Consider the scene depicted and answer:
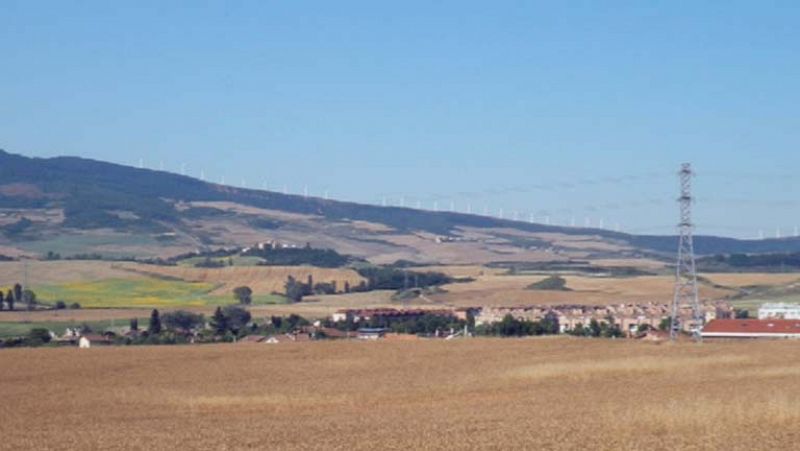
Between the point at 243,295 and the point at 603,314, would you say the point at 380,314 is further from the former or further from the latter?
the point at 243,295

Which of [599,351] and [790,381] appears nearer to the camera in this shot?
[790,381]

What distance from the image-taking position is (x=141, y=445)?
20.6 meters

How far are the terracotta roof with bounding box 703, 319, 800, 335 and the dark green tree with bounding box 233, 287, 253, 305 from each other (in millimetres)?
32978

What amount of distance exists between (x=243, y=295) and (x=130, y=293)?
864cm

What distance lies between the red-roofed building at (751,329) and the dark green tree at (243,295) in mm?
33082

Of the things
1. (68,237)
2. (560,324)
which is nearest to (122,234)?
(68,237)

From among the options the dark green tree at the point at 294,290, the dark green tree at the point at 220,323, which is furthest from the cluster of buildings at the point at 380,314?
the dark green tree at the point at 294,290

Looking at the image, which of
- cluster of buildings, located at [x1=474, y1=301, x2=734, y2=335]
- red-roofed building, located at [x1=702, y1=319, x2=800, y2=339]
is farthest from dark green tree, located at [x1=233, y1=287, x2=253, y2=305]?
red-roofed building, located at [x1=702, y1=319, x2=800, y2=339]

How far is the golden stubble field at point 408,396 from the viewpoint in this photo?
2098 cm

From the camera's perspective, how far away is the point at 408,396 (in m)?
31.5

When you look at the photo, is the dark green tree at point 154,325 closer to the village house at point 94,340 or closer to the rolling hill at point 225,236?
the village house at point 94,340

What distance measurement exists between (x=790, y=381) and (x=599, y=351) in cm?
1438

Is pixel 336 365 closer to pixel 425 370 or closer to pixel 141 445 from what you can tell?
pixel 425 370

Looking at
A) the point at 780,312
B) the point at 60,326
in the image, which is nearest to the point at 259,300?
the point at 60,326
